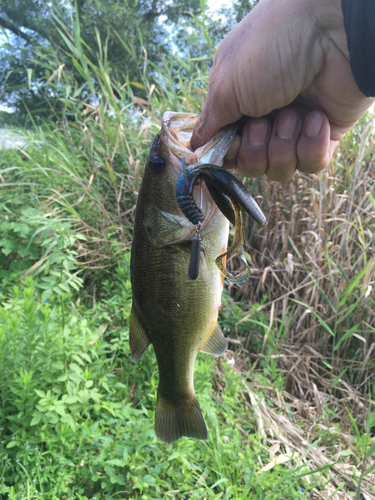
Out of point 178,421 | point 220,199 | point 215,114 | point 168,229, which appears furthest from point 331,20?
point 178,421

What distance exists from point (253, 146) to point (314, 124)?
285 mm

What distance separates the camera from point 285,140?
1.50m

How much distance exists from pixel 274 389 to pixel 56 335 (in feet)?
6.22

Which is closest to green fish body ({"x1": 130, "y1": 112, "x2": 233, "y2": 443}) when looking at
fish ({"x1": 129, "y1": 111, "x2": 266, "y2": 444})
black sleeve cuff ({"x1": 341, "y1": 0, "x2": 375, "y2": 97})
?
fish ({"x1": 129, "y1": 111, "x2": 266, "y2": 444})

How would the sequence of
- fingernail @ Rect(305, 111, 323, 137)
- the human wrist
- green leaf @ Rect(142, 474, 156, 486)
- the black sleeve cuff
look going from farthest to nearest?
green leaf @ Rect(142, 474, 156, 486) → fingernail @ Rect(305, 111, 323, 137) → the human wrist → the black sleeve cuff

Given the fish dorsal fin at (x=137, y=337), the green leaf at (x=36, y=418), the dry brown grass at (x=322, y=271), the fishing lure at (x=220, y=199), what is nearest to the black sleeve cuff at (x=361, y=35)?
the fishing lure at (x=220, y=199)

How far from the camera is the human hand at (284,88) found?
1.17 meters

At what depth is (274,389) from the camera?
2.74 meters

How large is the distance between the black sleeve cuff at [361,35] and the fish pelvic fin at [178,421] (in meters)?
1.53

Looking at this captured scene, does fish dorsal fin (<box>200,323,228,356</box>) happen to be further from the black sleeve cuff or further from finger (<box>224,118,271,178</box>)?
the black sleeve cuff

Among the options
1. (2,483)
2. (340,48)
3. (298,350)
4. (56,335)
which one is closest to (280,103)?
(340,48)

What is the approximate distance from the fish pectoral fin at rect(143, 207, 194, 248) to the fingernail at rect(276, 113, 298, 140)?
26.2 inches

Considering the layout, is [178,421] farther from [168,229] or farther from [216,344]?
[168,229]

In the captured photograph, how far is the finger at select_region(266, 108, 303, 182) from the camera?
147 centimetres
